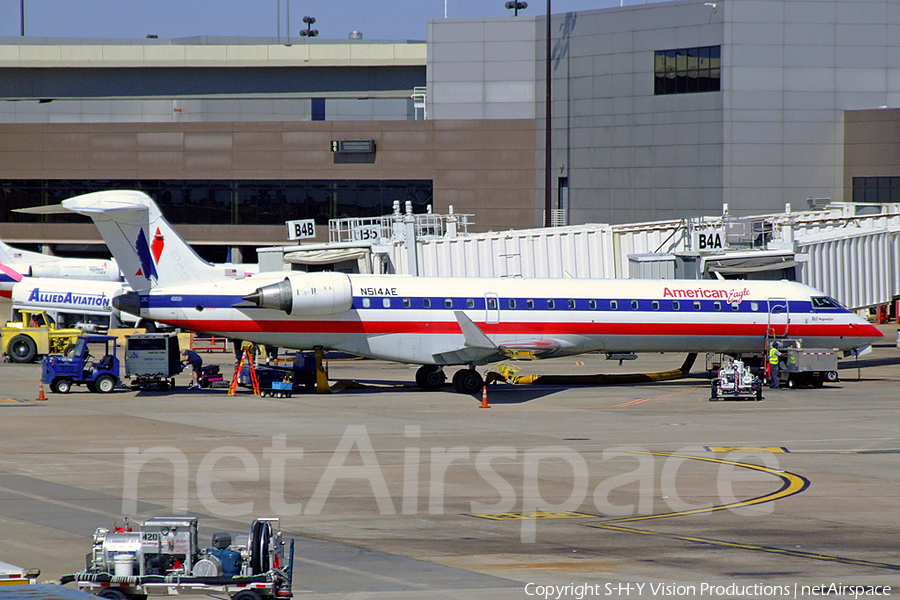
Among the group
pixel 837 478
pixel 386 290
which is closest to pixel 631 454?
pixel 837 478

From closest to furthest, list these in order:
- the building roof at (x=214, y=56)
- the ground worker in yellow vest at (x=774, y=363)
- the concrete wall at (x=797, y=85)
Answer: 1. the ground worker in yellow vest at (x=774, y=363)
2. the concrete wall at (x=797, y=85)
3. the building roof at (x=214, y=56)

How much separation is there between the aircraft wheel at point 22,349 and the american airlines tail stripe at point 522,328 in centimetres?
1291

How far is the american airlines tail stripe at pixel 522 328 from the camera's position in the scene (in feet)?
112

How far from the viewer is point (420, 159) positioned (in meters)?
73.7

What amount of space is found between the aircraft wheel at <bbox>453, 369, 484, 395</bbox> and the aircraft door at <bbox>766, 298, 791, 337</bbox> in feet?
34.6

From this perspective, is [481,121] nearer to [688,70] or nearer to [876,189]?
[688,70]

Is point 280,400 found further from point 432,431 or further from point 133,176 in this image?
point 133,176

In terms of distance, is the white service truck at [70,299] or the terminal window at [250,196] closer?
the white service truck at [70,299]

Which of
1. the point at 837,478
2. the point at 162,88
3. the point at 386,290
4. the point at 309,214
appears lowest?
the point at 837,478

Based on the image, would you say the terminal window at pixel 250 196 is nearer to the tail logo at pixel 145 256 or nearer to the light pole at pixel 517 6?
the light pole at pixel 517 6

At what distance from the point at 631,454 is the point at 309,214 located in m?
54.5

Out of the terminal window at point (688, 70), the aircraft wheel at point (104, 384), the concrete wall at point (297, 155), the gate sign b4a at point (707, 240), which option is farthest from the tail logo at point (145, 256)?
the concrete wall at point (297, 155)

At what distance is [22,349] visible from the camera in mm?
43594

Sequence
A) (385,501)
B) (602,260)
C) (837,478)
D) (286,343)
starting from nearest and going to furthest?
(385,501) < (837,478) < (286,343) < (602,260)
